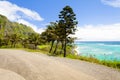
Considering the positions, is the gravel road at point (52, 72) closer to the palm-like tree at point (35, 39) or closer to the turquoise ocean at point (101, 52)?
the turquoise ocean at point (101, 52)

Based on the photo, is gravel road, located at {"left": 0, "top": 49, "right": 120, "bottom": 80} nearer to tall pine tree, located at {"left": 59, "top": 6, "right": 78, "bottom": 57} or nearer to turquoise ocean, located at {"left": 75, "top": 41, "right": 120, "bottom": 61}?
turquoise ocean, located at {"left": 75, "top": 41, "right": 120, "bottom": 61}

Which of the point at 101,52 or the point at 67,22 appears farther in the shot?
the point at 101,52

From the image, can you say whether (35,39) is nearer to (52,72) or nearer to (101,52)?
(101,52)

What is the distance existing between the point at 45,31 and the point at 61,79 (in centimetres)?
4643

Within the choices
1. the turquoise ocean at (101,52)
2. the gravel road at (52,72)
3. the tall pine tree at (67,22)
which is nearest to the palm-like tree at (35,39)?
the turquoise ocean at (101,52)

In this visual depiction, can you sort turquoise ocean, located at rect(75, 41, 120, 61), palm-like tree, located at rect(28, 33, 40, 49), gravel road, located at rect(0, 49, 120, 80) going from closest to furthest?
gravel road, located at rect(0, 49, 120, 80), turquoise ocean, located at rect(75, 41, 120, 61), palm-like tree, located at rect(28, 33, 40, 49)

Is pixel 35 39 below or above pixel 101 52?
above

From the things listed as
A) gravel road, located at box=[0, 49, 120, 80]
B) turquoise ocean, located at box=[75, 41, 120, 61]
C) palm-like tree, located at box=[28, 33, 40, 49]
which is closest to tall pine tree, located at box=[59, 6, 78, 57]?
turquoise ocean, located at box=[75, 41, 120, 61]

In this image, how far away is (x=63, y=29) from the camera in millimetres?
34031

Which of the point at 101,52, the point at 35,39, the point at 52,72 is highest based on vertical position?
the point at 35,39

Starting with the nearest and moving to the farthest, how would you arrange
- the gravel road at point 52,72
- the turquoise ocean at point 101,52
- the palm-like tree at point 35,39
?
the gravel road at point 52,72
the turquoise ocean at point 101,52
the palm-like tree at point 35,39

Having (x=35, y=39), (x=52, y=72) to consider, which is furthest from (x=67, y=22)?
(x=35, y=39)

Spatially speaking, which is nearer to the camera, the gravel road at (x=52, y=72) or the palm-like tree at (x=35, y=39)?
the gravel road at (x=52, y=72)

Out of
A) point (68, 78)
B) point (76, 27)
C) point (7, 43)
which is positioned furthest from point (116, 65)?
point (7, 43)
